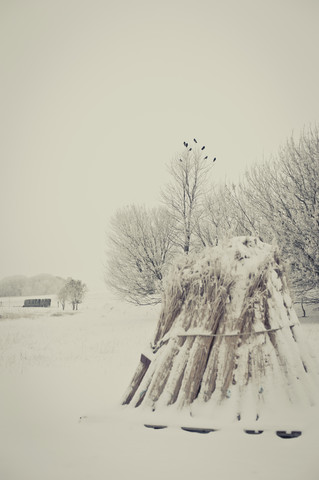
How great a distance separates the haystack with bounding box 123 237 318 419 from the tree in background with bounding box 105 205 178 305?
11.2 m

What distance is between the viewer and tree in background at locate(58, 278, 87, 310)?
25375 mm

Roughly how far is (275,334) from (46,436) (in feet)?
10.0

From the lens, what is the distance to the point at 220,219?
49.2ft

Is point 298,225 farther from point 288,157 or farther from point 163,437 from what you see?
point 163,437

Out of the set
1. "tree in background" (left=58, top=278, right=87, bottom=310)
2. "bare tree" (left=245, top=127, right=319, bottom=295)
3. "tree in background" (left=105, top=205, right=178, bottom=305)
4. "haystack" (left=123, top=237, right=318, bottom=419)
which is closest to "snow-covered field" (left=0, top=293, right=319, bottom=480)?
"haystack" (left=123, top=237, right=318, bottom=419)

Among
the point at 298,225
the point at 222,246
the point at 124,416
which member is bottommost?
the point at 124,416

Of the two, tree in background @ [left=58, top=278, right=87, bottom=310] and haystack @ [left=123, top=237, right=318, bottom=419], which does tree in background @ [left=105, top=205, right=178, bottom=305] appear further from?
haystack @ [left=123, top=237, right=318, bottom=419]

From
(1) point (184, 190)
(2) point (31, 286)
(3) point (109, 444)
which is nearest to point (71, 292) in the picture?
(2) point (31, 286)

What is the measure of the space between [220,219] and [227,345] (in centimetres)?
1146

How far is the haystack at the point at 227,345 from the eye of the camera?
149 inches

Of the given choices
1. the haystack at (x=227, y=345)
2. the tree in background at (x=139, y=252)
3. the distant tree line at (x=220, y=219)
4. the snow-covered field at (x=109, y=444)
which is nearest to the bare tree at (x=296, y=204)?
the distant tree line at (x=220, y=219)

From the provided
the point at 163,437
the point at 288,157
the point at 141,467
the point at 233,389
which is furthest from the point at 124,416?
the point at 288,157

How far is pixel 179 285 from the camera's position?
4.44m

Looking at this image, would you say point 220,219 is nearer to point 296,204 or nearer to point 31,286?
point 296,204
